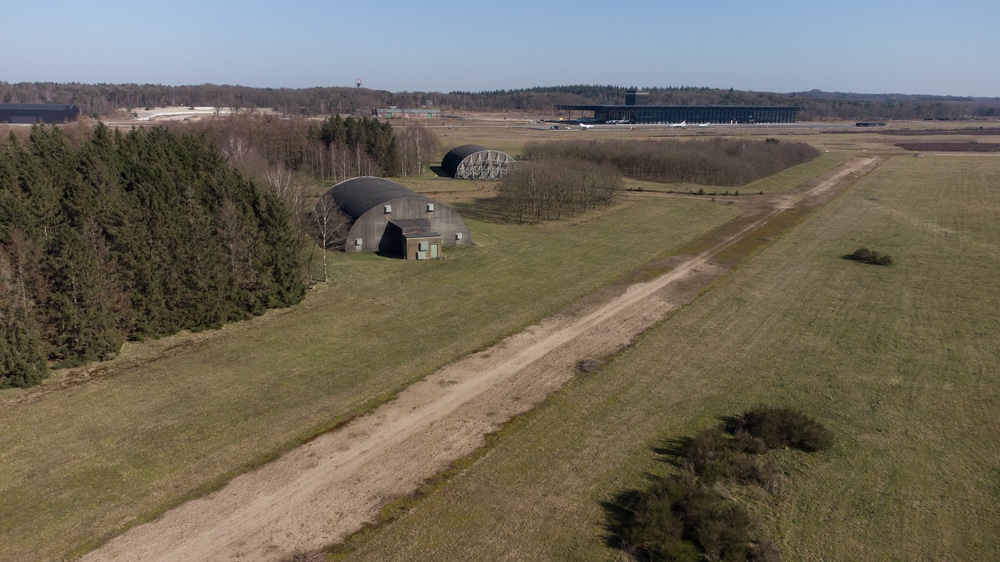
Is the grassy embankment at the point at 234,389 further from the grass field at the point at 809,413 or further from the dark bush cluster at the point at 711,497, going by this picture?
the dark bush cluster at the point at 711,497

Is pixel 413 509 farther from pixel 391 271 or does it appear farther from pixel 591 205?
pixel 591 205

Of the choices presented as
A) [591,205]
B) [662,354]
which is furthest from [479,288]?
[591,205]

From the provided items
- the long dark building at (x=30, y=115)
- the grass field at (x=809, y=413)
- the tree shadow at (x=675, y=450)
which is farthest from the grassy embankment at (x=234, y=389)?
the long dark building at (x=30, y=115)

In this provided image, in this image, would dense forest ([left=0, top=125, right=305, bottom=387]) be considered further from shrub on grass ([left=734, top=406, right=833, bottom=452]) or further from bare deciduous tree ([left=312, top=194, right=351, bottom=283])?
shrub on grass ([left=734, top=406, right=833, bottom=452])

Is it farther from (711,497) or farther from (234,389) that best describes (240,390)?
(711,497)

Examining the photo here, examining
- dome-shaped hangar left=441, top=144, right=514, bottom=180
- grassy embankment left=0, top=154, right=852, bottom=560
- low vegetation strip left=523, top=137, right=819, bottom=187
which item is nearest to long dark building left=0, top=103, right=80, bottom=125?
dome-shaped hangar left=441, top=144, right=514, bottom=180
